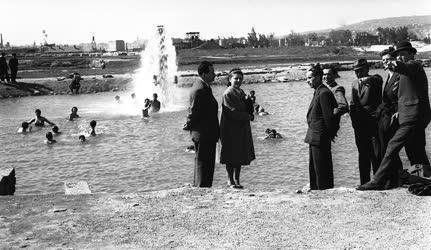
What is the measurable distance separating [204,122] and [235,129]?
1.93 feet

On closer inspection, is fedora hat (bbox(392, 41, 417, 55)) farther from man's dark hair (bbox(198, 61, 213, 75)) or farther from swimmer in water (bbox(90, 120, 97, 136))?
swimmer in water (bbox(90, 120, 97, 136))

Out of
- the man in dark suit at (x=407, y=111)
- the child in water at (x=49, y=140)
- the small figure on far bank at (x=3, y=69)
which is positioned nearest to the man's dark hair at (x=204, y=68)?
the man in dark suit at (x=407, y=111)

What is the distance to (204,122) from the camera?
854cm

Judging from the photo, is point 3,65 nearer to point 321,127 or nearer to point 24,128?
point 24,128

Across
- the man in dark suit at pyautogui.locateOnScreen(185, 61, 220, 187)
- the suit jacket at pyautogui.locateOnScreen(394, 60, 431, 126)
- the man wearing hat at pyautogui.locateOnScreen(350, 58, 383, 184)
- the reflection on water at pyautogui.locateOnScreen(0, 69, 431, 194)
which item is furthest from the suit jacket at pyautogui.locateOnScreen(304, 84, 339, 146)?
the reflection on water at pyautogui.locateOnScreen(0, 69, 431, 194)

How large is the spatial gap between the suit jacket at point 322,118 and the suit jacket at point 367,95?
1.82 feet

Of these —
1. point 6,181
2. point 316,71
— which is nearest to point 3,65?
point 6,181

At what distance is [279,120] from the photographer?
2219 cm

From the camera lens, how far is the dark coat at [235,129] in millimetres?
8656

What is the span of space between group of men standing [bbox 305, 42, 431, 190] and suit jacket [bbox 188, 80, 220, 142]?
63.3 inches

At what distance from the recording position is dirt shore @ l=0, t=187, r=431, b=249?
5988 millimetres

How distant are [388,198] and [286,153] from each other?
25.7 feet

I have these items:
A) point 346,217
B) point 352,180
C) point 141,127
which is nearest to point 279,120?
point 141,127

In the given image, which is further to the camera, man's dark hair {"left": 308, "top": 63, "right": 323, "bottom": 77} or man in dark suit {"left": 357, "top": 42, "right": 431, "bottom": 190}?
man's dark hair {"left": 308, "top": 63, "right": 323, "bottom": 77}
